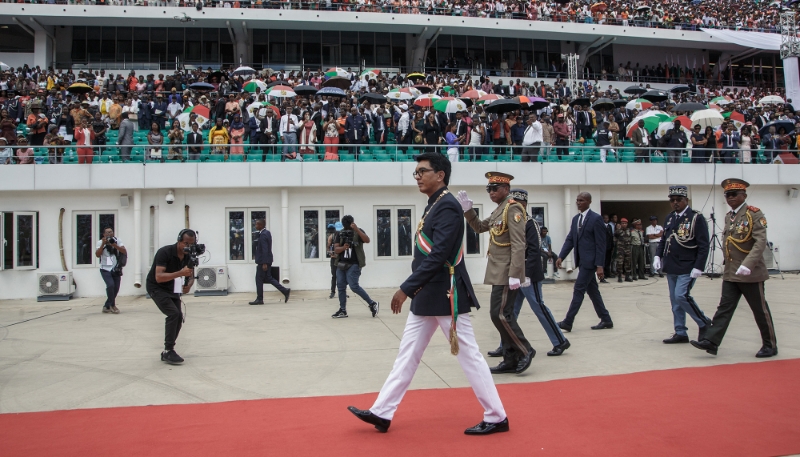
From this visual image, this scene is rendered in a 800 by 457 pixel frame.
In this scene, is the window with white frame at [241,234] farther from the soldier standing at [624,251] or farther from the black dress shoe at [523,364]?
the black dress shoe at [523,364]

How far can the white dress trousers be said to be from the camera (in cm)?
440

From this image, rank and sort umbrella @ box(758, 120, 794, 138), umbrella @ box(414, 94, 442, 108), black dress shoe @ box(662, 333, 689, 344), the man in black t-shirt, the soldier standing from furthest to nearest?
umbrella @ box(758, 120, 794, 138) → umbrella @ box(414, 94, 442, 108) → the soldier standing → black dress shoe @ box(662, 333, 689, 344) → the man in black t-shirt

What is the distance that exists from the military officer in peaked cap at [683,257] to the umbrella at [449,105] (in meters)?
11.1

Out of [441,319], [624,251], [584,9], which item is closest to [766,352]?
[441,319]

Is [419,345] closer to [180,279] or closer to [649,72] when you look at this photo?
[180,279]

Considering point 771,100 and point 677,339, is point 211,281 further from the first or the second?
point 771,100

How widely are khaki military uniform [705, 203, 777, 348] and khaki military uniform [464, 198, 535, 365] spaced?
7.21 ft

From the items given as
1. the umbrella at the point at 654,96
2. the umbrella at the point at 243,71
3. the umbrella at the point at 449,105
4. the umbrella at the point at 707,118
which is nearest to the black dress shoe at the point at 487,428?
the umbrella at the point at 449,105

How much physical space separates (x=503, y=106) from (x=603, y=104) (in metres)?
5.46

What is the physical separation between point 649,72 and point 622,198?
2336 centimetres

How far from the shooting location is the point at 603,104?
72.6 ft

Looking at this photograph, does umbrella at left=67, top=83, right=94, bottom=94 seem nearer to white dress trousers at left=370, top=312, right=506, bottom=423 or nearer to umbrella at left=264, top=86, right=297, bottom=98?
umbrella at left=264, top=86, right=297, bottom=98

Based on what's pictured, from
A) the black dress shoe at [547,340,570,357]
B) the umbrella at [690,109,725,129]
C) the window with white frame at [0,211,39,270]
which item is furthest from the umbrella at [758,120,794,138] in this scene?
the window with white frame at [0,211,39,270]

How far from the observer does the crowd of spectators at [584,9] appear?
32.2 metres
